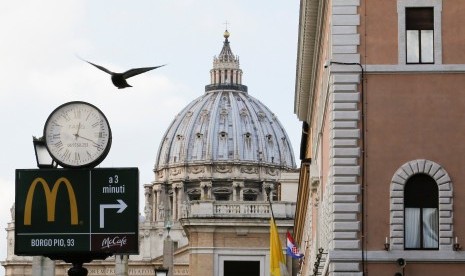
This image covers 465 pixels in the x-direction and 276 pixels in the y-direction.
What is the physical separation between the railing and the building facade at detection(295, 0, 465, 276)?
66.0 metres

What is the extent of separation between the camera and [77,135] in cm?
1301

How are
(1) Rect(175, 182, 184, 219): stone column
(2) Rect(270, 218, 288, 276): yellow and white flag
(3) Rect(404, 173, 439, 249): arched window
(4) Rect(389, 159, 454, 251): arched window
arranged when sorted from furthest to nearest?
(1) Rect(175, 182, 184, 219): stone column
(2) Rect(270, 218, 288, 276): yellow and white flag
(3) Rect(404, 173, 439, 249): arched window
(4) Rect(389, 159, 454, 251): arched window

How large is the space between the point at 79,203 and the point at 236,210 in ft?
266

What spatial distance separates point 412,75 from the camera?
1027 inches

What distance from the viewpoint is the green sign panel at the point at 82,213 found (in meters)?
12.8

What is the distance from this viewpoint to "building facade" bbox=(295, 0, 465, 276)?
2586cm

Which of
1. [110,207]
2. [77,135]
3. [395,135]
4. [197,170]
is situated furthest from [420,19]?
[197,170]

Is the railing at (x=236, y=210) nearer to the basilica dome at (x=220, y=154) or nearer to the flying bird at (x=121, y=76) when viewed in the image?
the flying bird at (x=121, y=76)

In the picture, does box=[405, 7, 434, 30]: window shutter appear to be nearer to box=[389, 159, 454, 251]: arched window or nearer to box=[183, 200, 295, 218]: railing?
Result: box=[389, 159, 454, 251]: arched window

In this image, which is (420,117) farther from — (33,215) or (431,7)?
(33,215)

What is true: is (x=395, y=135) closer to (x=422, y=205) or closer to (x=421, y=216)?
(x=422, y=205)

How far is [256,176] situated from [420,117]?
166761 millimetres

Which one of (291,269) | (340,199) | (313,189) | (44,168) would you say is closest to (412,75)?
(340,199)

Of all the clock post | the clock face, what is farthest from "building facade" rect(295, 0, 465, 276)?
the clock post
